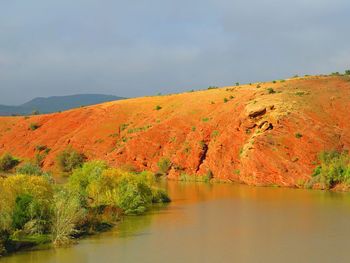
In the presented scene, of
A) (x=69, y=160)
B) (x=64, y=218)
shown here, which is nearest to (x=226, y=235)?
(x=64, y=218)


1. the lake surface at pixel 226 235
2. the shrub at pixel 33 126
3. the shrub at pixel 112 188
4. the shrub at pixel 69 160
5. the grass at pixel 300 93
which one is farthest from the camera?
the shrub at pixel 33 126

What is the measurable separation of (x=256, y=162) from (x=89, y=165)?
2085 centimetres

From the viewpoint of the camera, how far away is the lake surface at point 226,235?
70.3ft

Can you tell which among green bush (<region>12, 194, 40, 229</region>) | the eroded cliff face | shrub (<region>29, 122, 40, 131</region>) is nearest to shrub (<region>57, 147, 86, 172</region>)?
the eroded cliff face

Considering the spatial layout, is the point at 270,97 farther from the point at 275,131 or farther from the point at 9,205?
the point at 9,205

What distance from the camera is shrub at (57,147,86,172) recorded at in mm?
66250

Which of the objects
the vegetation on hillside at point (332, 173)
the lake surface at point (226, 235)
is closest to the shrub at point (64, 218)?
the lake surface at point (226, 235)

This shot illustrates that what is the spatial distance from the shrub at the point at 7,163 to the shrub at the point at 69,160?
6104 mm

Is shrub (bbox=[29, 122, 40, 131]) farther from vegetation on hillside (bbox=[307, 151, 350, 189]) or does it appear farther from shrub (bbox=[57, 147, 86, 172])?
vegetation on hillside (bbox=[307, 151, 350, 189])

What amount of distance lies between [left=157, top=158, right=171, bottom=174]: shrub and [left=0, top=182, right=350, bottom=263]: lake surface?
21013 millimetres

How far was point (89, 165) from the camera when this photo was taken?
37.2 meters

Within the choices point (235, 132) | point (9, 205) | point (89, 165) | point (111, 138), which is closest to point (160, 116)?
point (111, 138)

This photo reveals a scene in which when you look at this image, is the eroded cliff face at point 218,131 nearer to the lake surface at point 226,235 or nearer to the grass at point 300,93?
the grass at point 300,93

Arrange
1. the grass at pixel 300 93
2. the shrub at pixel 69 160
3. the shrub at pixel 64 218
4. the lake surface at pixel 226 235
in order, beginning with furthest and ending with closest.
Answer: the shrub at pixel 69 160
the grass at pixel 300 93
the shrub at pixel 64 218
the lake surface at pixel 226 235
